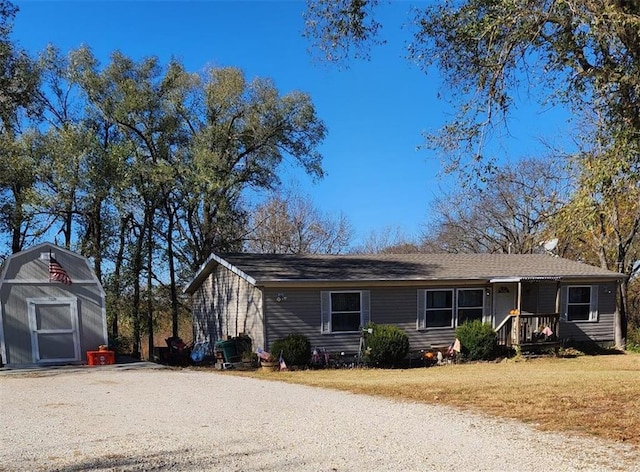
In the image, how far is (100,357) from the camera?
13.4m

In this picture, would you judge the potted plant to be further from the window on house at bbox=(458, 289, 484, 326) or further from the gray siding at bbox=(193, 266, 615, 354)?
the window on house at bbox=(458, 289, 484, 326)

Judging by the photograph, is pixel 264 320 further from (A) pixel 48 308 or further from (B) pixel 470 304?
(B) pixel 470 304

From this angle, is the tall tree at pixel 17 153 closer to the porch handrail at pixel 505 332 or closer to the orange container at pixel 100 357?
the orange container at pixel 100 357

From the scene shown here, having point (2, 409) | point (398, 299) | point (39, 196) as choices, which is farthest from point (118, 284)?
point (2, 409)

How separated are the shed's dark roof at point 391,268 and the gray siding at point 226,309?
49 centimetres

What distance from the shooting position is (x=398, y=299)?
15883 mm

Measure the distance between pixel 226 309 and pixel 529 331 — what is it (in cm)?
917

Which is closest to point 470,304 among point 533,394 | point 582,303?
point 582,303

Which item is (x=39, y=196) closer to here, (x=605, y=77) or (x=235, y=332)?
(x=235, y=332)

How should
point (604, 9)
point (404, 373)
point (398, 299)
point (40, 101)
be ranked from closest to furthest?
point (604, 9)
point (404, 373)
point (398, 299)
point (40, 101)

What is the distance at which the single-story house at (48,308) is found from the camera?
42.7ft

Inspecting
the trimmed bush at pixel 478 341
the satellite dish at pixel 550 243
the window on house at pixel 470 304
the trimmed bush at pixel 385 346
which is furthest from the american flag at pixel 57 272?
the satellite dish at pixel 550 243

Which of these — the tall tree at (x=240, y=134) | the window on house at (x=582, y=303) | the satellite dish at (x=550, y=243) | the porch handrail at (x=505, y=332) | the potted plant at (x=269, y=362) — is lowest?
the potted plant at (x=269, y=362)

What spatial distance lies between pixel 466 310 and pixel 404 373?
460 cm
